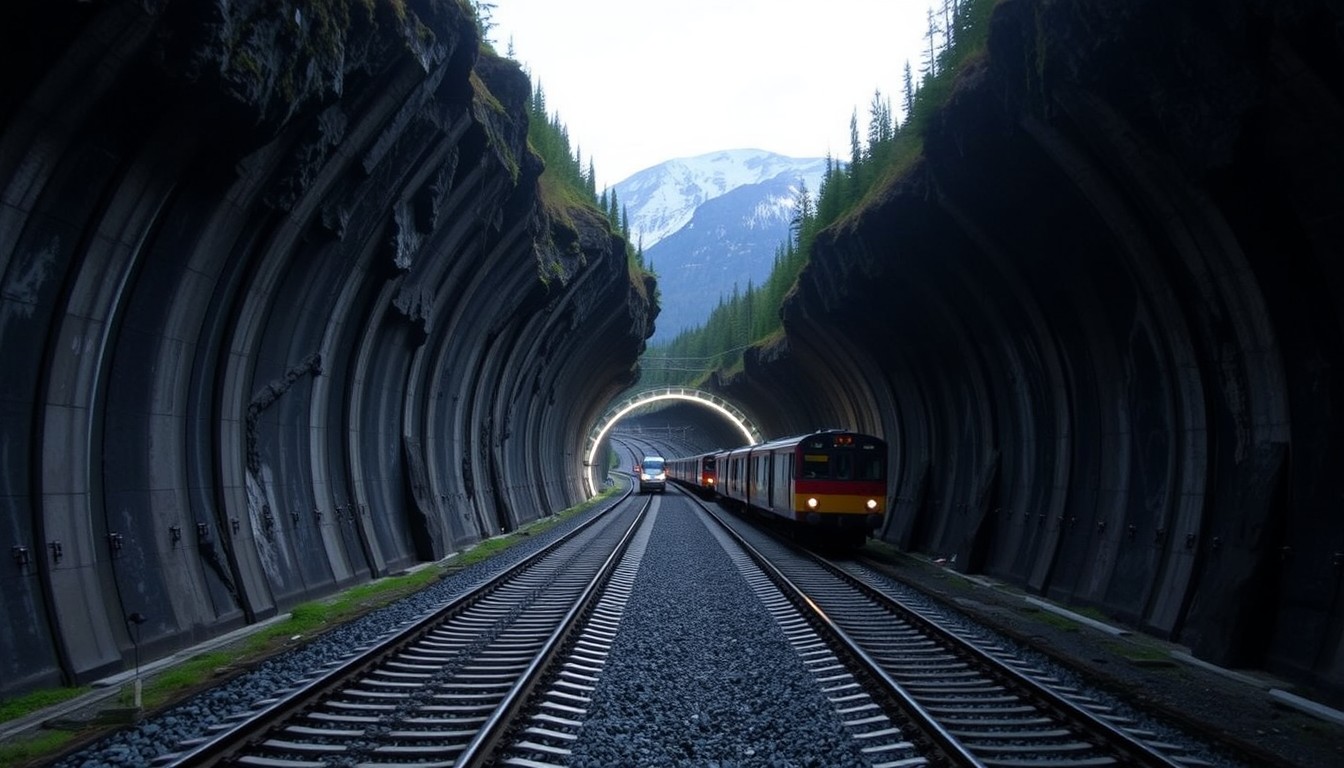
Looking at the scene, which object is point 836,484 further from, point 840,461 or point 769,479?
point 769,479

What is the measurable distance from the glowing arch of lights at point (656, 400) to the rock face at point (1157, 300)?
4201 centimetres

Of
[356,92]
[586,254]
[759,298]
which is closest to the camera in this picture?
[356,92]

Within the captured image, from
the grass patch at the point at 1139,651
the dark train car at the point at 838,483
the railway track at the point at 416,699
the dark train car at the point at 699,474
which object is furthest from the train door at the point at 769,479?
the dark train car at the point at 699,474

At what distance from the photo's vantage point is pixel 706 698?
7973 mm

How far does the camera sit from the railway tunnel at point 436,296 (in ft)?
26.4

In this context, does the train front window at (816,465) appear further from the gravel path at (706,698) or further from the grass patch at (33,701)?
the grass patch at (33,701)

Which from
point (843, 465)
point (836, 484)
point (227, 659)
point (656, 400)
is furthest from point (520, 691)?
point (656, 400)

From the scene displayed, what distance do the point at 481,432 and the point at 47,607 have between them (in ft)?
64.0

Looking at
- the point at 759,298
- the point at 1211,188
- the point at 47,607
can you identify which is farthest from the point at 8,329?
the point at 759,298

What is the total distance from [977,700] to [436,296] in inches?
589

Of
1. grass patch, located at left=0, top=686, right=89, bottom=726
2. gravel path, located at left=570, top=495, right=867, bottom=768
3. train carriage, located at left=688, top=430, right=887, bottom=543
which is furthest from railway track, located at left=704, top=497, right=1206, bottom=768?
train carriage, located at left=688, top=430, right=887, bottom=543

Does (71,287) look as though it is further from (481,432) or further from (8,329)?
(481,432)

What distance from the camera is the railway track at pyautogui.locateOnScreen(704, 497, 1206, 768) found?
6.38 meters

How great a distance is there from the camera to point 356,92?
11.8 meters
